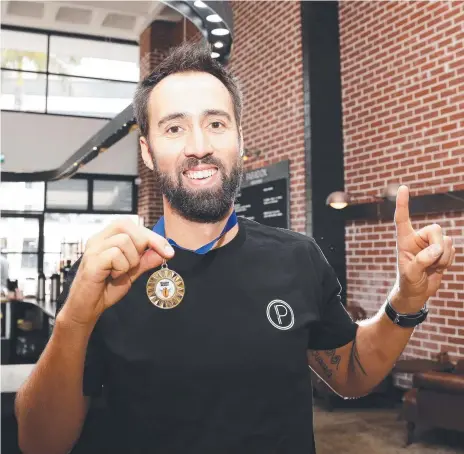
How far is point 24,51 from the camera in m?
9.20

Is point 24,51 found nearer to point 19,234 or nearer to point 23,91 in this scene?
point 23,91

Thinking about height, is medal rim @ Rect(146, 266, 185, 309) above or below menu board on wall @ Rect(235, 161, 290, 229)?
below

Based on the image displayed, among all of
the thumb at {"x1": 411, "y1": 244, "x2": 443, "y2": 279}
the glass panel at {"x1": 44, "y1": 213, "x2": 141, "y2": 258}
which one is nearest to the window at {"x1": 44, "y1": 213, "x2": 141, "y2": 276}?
the glass panel at {"x1": 44, "y1": 213, "x2": 141, "y2": 258}

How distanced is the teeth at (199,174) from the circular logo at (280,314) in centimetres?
34

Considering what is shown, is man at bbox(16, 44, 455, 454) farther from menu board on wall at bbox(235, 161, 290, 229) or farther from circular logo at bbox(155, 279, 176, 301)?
menu board on wall at bbox(235, 161, 290, 229)

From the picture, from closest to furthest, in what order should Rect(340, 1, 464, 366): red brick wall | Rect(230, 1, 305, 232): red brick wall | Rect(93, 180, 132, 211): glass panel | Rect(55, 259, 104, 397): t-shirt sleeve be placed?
Rect(55, 259, 104, 397): t-shirt sleeve → Rect(340, 1, 464, 366): red brick wall → Rect(230, 1, 305, 232): red brick wall → Rect(93, 180, 132, 211): glass panel

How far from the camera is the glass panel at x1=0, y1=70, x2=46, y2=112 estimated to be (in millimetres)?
8859

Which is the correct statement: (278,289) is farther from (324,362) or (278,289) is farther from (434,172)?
(434,172)

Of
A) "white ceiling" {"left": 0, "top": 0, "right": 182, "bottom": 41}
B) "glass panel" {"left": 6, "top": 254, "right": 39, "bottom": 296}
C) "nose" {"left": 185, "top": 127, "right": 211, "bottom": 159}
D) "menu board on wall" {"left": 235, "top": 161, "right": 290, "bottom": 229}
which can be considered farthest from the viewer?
"glass panel" {"left": 6, "top": 254, "right": 39, "bottom": 296}

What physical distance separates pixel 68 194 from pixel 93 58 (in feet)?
8.30

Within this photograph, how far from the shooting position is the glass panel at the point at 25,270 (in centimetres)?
885

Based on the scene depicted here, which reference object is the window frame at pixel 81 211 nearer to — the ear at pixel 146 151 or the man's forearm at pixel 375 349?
the ear at pixel 146 151

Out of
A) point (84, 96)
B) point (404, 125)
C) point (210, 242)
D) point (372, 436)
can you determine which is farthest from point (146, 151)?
point (84, 96)

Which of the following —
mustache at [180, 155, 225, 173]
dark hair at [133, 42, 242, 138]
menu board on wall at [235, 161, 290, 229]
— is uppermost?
menu board on wall at [235, 161, 290, 229]
